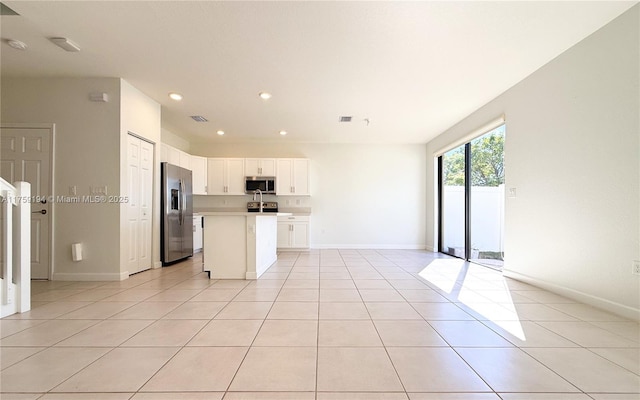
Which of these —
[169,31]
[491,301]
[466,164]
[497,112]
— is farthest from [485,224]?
[169,31]

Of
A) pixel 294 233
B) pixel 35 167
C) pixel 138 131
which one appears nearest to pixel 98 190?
pixel 35 167

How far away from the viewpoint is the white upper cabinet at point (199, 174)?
628 cm

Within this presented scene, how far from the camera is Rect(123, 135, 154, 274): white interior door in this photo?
3842 mm

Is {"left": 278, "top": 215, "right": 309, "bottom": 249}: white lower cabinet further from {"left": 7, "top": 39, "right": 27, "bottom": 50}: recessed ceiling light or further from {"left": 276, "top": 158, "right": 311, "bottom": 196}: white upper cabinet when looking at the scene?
{"left": 7, "top": 39, "right": 27, "bottom": 50}: recessed ceiling light

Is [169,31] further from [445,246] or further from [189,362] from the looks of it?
[445,246]

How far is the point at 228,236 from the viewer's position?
368 centimetres

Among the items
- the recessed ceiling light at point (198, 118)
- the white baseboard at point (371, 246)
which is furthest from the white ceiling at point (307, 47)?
the white baseboard at point (371, 246)

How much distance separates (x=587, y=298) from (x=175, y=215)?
5690 mm

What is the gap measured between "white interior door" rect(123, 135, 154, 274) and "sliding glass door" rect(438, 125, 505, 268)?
5.54 meters

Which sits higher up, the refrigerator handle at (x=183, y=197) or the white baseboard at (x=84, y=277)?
the refrigerator handle at (x=183, y=197)

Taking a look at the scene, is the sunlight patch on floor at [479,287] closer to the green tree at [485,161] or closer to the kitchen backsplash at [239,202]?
the green tree at [485,161]

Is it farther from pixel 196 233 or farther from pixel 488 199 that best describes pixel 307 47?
pixel 196 233

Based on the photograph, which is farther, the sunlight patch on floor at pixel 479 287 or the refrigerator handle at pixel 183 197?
the refrigerator handle at pixel 183 197

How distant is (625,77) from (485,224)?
2.93 meters
